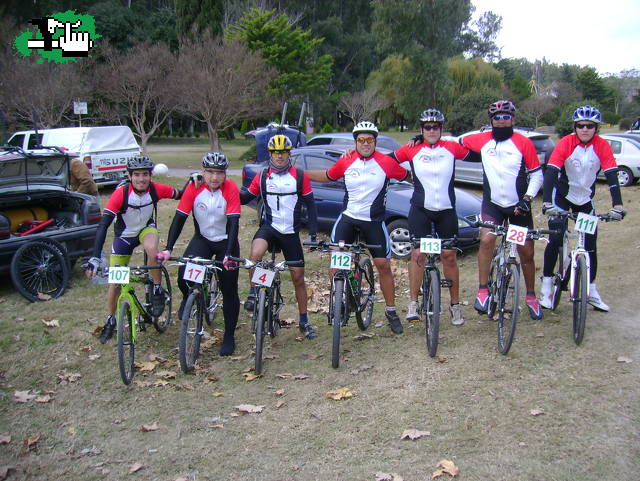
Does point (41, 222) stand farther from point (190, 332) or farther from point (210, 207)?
point (190, 332)

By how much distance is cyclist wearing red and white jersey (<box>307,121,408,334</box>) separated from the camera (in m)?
6.09

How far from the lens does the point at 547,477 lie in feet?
Answer: 12.2

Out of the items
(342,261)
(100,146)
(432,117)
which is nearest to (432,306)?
(342,261)

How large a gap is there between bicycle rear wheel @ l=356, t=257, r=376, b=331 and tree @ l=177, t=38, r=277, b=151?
72.8 ft

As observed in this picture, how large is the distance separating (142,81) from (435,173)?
2478 cm

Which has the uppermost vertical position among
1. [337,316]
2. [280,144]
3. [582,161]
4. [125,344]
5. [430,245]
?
[280,144]

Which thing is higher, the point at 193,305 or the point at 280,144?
the point at 280,144

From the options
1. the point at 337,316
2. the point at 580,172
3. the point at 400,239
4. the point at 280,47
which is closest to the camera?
the point at 337,316

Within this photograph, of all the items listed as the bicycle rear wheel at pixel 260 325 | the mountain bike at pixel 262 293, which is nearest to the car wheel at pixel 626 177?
the mountain bike at pixel 262 293

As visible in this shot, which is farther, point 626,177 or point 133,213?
point 626,177

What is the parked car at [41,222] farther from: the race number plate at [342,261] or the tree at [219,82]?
the tree at [219,82]

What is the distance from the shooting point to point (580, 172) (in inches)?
245

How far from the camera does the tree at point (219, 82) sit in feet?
89.2

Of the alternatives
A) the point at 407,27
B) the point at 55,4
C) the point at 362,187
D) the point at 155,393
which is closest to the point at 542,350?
the point at 362,187
